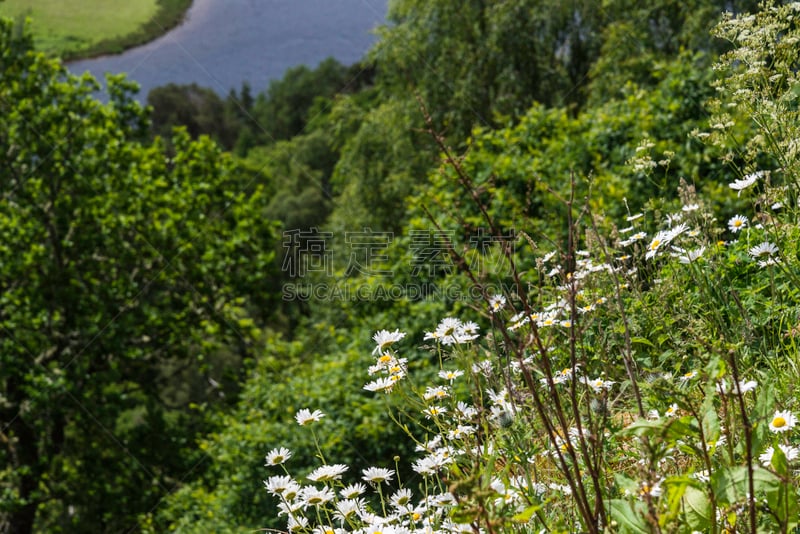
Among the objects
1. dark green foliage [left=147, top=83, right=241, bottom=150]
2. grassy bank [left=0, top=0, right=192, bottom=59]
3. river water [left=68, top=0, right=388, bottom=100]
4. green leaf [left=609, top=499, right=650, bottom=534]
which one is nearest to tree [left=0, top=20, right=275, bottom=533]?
grassy bank [left=0, top=0, right=192, bottom=59]

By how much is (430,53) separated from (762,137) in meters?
9.27

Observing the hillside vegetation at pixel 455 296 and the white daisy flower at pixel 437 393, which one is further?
the white daisy flower at pixel 437 393

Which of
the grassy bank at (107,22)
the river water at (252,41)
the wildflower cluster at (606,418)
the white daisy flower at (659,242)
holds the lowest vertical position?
the wildflower cluster at (606,418)

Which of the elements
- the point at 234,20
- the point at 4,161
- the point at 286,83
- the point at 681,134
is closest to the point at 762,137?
the point at 681,134

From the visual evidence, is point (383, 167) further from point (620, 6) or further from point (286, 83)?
point (286, 83)

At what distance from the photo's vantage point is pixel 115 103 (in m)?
8.74

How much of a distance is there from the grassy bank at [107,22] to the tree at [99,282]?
3.51 m

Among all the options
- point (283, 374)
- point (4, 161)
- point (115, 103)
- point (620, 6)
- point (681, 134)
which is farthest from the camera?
point (620, 6)

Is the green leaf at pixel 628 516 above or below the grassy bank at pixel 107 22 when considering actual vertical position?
below

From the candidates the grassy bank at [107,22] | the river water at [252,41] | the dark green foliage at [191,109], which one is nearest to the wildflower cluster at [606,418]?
the river water at [252,41]

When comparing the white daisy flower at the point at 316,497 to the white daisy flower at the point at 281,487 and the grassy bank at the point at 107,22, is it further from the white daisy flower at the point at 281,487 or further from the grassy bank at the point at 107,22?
the grassy bank at the point at 107,22

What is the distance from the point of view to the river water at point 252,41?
537 inches

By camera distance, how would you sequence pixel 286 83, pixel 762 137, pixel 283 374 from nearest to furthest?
pixel 762 137, pixel 283 374, pixel 286 83

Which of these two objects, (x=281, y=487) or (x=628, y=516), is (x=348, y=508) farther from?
(x=628, y=516)
